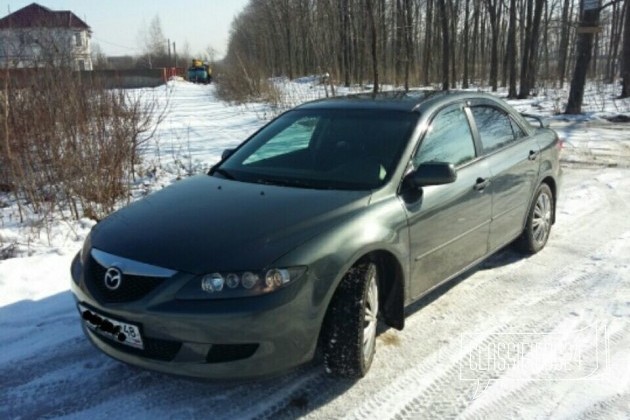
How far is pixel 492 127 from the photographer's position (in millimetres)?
4469

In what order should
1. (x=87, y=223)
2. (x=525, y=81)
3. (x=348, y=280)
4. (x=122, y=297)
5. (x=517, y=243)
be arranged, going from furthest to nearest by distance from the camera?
(x=525, y=81) → (x=87, y=223) → (x=517, y=243) → (x=348, y=280) → (x=122, y=297)

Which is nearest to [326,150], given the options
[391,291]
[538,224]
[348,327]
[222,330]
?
[391,291]

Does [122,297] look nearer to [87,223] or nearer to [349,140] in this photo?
[349,140]

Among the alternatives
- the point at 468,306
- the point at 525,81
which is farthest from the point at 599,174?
the point at 525,81

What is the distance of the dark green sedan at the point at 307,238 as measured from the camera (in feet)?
8.34

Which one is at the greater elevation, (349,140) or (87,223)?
(349,140)

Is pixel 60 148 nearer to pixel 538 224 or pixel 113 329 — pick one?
pixel 113 329

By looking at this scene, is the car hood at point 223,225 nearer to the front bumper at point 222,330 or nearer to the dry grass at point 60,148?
the front bumper at point 222,330

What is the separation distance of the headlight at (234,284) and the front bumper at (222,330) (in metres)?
0.03

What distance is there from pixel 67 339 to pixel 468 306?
2.82 metres

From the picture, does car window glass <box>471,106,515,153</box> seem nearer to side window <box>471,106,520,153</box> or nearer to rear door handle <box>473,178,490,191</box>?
side window <box>471,106,520,153</box>

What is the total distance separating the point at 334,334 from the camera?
2.80 metres

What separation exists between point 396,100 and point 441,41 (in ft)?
119

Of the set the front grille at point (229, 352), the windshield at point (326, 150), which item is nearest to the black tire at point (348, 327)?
the front grille at point (229, 352)
